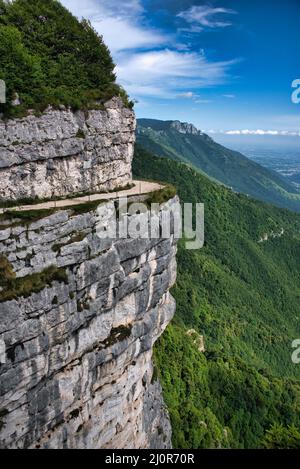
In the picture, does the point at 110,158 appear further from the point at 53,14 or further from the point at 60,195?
the point at 53,14

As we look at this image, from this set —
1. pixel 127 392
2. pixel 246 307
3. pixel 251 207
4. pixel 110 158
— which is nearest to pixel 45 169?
pixel 110 158

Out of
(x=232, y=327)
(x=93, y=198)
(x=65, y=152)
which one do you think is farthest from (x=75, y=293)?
(x=232, y=327)

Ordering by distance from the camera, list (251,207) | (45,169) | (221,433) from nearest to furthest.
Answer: (45,169) → (221,433) → (251,207)

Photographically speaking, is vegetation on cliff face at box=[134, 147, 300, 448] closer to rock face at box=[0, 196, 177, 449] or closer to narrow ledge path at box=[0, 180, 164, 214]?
rock face at box=[0, 196, 177, 449]

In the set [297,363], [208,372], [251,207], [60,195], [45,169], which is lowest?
[297,363]

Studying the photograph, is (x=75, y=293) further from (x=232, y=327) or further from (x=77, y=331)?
(x=232, y=327)

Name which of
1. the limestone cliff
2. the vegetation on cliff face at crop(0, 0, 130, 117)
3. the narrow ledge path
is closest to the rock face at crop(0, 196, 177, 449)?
the limestone cliff
